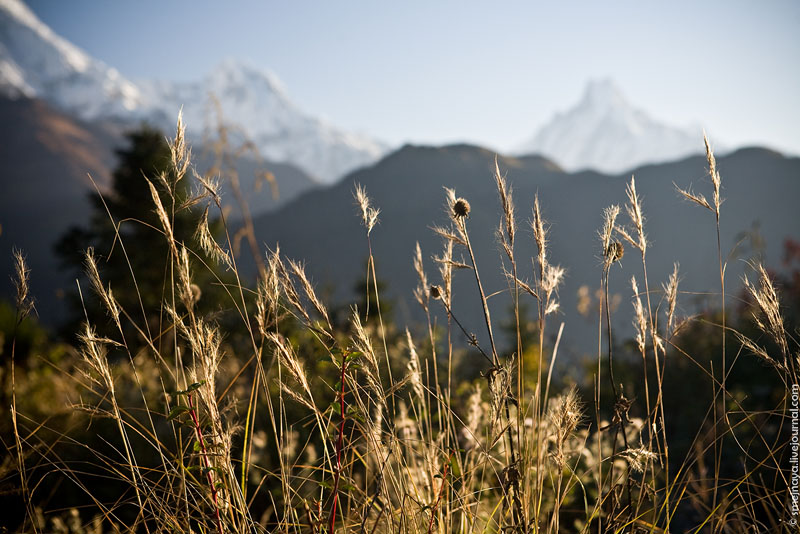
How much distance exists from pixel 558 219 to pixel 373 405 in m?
18.1

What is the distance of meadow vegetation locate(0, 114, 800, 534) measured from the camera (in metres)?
1.10

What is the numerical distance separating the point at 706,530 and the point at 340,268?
775 inches

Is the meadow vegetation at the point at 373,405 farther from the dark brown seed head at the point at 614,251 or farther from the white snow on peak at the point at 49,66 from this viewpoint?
the white snow on peak at the point at 49,66

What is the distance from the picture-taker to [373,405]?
1594 millimetres

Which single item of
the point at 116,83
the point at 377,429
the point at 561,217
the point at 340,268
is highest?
the point at 116,83

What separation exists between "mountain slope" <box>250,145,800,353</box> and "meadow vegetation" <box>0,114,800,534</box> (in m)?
8.18

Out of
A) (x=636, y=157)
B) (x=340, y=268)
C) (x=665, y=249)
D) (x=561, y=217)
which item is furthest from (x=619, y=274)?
(x=636, y=157)

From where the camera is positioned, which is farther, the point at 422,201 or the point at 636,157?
the point at 636,157

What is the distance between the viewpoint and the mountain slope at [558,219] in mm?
15461

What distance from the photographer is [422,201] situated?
20.8 meters

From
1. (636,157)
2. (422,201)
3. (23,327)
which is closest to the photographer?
(23,327)

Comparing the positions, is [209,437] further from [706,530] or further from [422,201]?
[422,201]

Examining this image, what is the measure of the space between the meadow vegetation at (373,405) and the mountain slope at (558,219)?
8.18 meters

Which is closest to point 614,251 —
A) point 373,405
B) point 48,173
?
point 373,405
